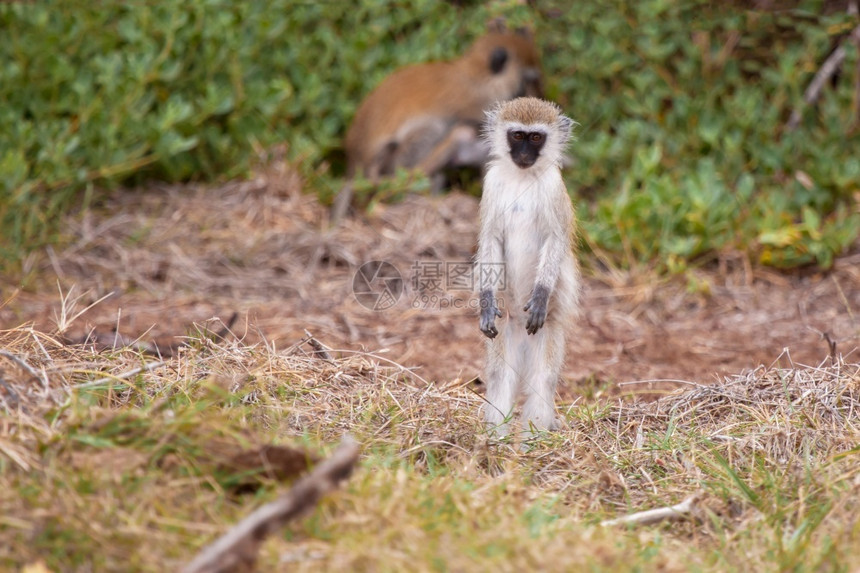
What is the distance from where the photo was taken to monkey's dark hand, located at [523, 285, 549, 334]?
4289mm

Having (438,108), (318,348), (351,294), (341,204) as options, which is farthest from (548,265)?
(438,108)

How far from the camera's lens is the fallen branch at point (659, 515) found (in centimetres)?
326

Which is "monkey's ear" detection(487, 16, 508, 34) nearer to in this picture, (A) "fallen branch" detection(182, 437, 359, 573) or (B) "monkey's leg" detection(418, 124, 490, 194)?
(B) "monkey's leg" detection(418, 124, 490, 194)

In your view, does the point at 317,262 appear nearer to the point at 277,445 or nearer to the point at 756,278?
the point at 756,278

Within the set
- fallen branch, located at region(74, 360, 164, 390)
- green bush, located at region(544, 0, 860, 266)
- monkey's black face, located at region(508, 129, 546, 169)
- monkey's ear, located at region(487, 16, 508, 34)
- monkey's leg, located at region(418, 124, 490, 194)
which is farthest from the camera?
monkey's ear, located at region(487, 16, 508, 34)

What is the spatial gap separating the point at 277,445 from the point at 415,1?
6.51 metres

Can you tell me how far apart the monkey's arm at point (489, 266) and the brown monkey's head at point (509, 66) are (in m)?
4.44

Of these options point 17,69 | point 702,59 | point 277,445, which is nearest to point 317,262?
point 17,69

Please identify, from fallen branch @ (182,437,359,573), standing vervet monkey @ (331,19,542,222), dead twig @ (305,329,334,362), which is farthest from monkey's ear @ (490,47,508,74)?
fallen branch @ (182,437,359,573)

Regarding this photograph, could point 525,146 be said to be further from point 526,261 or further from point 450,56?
point 450,56

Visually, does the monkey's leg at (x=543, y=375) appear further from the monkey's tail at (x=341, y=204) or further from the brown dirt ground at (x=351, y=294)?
the monkey's tail at (x=341, y=204)

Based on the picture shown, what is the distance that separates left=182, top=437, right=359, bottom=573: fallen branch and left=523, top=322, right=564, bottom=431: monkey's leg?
166cm

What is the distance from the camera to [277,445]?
2891 millimetres

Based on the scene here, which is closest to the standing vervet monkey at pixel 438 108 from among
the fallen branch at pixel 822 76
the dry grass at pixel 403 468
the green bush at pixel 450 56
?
the green bush at pixel 450 56
